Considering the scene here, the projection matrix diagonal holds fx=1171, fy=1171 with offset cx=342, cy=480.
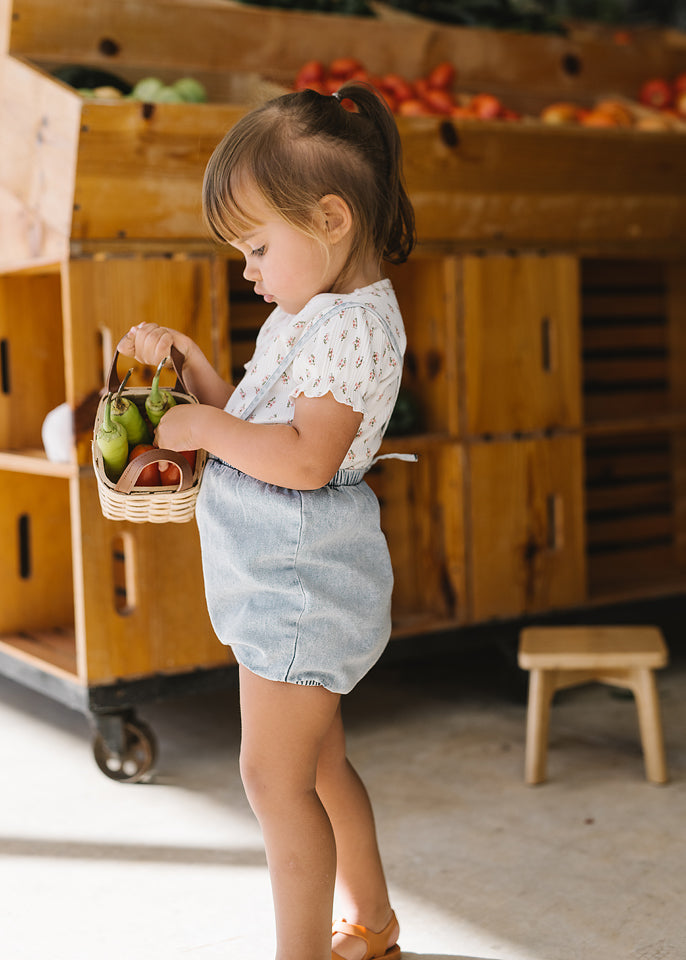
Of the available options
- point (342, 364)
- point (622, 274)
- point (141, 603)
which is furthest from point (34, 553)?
point (622, 274)

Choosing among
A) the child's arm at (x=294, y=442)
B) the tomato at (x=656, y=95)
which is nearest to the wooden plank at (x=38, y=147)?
the child's arm at (x=294, y=442)

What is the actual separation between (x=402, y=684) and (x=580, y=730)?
0.72m

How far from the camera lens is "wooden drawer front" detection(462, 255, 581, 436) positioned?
3.38 metres

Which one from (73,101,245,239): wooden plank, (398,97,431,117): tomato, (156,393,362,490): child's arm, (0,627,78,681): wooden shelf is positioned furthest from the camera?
(398,97,431,117): tomato

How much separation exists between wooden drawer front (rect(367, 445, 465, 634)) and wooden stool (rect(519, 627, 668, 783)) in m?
0.58

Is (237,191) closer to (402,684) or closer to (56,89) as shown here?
(56,89)

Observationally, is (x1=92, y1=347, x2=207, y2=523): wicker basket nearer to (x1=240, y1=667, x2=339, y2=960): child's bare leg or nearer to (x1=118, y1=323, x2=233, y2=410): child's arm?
(x1=118, y1=323, x2=233, y2=410): child's arm

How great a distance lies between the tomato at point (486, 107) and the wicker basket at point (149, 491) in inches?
87.5

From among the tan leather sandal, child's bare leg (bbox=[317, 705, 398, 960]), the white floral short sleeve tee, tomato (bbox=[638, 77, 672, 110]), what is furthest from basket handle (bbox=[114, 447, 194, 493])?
tomato (bbox=[638, 77, 672, 110])

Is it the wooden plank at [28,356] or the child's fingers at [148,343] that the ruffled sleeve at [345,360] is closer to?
the child's fingers at [148,343]

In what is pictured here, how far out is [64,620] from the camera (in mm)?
3561

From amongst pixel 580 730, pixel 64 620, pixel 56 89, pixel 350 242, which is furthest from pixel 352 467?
pixel 64 620

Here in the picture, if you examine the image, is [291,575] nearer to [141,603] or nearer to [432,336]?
[141,603]

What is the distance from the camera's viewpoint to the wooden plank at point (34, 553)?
3414 millimetres
